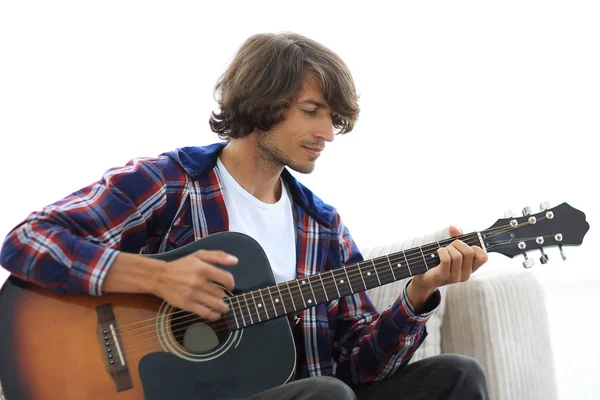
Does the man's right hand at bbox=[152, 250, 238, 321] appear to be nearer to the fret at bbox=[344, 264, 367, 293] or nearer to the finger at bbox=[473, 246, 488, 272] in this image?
the fret at bbox=[344, 264, 367, 293]

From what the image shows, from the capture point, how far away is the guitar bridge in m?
1.23

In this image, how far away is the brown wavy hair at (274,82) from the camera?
1.61 m

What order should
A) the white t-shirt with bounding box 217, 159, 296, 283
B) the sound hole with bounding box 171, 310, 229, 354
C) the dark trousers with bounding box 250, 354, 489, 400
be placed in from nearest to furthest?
1. the dark trousers with bounding box 250, 354, 489, 400
2. the sound hole with bounding box 171, 310, 229, 354
3. the white t-shirt with bounding box 217, 159, 296, 283

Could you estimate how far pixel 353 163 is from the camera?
292 centimetres

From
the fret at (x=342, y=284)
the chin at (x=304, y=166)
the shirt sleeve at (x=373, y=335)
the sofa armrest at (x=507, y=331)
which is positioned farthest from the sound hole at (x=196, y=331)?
the sofa armrest at (x=507, y=331)

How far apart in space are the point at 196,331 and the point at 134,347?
126mm

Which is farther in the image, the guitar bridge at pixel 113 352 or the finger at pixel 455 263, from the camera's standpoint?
the finger at pixel 455 263

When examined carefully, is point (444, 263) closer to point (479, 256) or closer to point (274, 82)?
point (479, 256)

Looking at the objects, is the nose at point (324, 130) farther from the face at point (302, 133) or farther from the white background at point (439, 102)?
the white background at point (439, 102)

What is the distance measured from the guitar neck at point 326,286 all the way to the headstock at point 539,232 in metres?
0.05

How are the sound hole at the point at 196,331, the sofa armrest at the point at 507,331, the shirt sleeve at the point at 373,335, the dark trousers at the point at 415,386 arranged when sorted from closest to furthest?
the dark trousers at the point at 415,386, the sound hole at the point at 196,331, the shirt sleeve at the point at 373,335, the sofa armrest at the point at 507,331

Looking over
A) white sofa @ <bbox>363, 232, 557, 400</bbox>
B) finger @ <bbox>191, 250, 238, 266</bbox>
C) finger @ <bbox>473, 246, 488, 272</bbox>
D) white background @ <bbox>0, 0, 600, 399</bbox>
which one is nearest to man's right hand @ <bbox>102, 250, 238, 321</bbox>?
finger @ <bbox>191, 250, 238, 266</bbox>

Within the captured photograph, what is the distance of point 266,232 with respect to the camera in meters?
1.61

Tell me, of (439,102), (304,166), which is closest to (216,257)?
(304,166)
